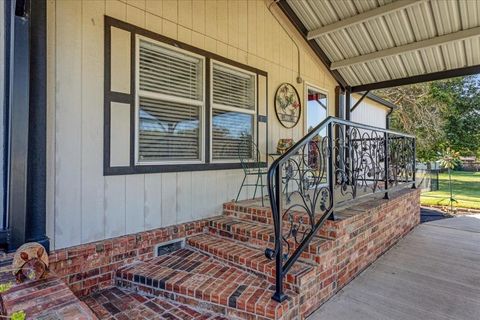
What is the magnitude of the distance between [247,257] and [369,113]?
6.79m

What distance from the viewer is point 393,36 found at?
4.68 m

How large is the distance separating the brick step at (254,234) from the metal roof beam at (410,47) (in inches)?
147

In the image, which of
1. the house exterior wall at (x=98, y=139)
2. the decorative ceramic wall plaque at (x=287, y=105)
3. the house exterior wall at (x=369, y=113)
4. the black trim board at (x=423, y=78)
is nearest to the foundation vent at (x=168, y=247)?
the house exterior wall at (x=98, y=139)

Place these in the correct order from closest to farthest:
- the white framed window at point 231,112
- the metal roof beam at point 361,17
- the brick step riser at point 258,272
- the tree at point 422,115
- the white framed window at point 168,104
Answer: the brick step riser at point 258,272, the white framed window at point 168,104, the white framed window at point 231,112, the metal roof beam at point 361,17, the tree at point 422,115

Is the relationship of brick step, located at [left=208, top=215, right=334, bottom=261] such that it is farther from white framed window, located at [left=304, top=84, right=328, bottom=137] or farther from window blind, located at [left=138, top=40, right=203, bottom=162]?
white framed window, located at [left=304, top=84, right=328, bottom=137]

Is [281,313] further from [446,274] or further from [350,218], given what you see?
[446,274]

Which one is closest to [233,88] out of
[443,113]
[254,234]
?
[254,234]

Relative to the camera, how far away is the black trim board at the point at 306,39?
4.79m

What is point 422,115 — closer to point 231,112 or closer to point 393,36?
point 393,36

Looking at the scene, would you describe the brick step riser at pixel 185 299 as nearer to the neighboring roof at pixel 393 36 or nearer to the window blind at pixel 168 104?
the window blind at pixel 168 104

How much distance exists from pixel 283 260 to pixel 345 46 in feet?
14.4

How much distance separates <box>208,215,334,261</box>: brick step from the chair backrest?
90 centimetres

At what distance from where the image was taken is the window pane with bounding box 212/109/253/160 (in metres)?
3.85

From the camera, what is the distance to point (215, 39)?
3.77 m
